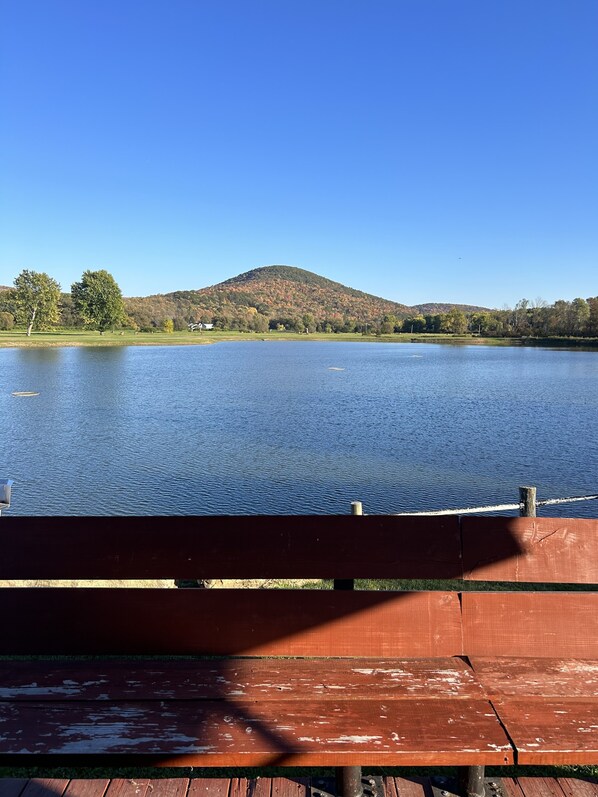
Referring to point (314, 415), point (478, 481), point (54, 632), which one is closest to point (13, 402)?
point (314, 415)

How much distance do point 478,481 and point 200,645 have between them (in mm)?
12948

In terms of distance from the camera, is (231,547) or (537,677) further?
(231,547)

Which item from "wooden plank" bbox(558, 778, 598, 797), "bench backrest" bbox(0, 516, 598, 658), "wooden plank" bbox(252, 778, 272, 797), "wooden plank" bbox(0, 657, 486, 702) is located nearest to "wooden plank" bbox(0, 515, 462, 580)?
"bench backrest" bbox(0, 516, 598, 658)

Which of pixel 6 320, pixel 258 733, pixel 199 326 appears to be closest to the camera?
pixel 258 733

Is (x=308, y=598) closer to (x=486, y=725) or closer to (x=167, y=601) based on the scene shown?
(x=167, y=601)

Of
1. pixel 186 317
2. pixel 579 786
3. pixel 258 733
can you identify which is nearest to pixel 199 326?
pixel 186 317

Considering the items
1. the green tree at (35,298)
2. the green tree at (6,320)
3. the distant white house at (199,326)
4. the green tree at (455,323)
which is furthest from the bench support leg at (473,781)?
the green tree at (455,323)

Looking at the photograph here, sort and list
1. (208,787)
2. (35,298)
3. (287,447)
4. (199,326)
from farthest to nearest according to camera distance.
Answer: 1. (199,326)
2. (35,298)
3. (287,447)
4. (208,787)

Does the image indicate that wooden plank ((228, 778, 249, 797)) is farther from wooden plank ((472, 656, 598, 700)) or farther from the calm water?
the calm water

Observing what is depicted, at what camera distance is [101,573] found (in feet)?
9.08

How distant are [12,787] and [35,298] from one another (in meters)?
106

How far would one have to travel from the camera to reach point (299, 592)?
2736 mm

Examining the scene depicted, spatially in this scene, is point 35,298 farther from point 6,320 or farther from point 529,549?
point 529,549

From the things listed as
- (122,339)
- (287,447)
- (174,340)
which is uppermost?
(122,339)
